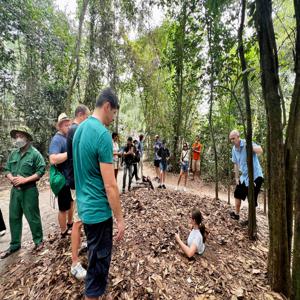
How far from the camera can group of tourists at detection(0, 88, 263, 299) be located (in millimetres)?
1934

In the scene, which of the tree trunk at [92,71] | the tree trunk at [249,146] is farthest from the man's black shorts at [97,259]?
the tree trunk at [92,71]

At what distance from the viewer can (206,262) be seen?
3271 mm

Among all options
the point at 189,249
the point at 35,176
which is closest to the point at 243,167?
the point at 189,249

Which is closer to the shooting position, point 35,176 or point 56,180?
point 56,180

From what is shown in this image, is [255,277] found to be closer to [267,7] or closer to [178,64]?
[267,7]

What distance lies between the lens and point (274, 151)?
8.71 feet

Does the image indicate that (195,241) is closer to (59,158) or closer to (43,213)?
(59,158)

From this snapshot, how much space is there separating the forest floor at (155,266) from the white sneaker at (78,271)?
7cm

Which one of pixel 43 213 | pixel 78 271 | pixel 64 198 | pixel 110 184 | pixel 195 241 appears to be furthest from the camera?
pixel 43 213

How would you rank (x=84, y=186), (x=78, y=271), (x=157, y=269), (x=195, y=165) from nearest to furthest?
(x=84, y=186) → (x=78, y=271) → (x=157, y=269) → (x=195, y=165)

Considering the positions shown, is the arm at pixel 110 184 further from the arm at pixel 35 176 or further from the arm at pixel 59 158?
the arm at pixel 35 176

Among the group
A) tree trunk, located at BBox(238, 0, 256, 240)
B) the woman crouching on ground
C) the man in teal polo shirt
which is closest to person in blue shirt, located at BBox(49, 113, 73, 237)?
the man in teal polo shirt

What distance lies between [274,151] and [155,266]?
6.43ft

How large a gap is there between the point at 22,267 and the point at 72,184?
4.19 feet
